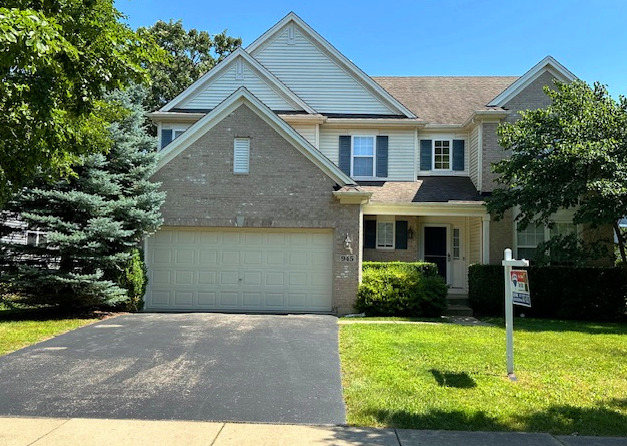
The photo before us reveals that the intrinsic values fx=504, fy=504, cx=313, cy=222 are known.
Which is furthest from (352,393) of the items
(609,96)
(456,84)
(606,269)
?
(456,84)

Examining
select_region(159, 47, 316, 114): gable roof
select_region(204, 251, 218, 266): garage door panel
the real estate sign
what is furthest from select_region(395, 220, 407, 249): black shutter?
the real estate sign

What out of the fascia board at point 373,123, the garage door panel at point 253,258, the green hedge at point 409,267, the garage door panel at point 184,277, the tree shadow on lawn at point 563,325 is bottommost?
the tree shadow on lawn at point 563,325

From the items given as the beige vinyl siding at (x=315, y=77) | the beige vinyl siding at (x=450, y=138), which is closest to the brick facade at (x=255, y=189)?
the beige vinyl siding at (x=315, y=77)

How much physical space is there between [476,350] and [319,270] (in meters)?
5.90

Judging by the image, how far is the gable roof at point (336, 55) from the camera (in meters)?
17.9

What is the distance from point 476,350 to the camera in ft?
29.6

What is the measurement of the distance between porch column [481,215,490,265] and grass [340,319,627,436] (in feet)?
15.5

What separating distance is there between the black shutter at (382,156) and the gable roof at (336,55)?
1194mm

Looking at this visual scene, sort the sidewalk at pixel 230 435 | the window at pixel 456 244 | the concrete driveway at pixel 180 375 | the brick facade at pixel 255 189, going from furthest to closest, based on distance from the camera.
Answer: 1. the window at pixel 456 244
2. the brick facade at pixel 255 189
3. the concrete driveway at pixel 180 375
4. the sidewalk at pixel 230 435

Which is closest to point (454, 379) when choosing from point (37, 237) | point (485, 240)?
point (485, 240)

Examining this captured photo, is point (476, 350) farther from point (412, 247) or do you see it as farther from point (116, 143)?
point (116, 143)

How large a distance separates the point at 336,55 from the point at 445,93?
16.8ft

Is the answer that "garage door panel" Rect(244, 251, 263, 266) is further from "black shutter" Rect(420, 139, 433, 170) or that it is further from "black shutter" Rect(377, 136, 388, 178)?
"black shutter" Rect(420, 139, 433, 170)

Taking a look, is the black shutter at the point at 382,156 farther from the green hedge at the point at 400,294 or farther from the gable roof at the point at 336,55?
the green hedge at the point at 400,294
